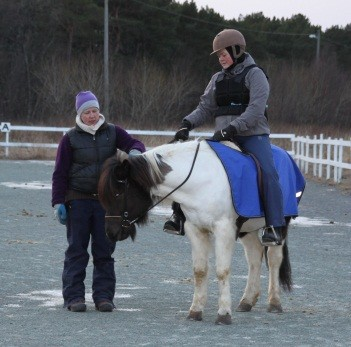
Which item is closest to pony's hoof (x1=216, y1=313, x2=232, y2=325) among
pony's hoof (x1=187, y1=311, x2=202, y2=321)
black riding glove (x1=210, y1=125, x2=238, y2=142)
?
pony's hoof (x1=187, y1=311, x2=202, y2=321)

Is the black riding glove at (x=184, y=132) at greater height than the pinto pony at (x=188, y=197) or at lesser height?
greater

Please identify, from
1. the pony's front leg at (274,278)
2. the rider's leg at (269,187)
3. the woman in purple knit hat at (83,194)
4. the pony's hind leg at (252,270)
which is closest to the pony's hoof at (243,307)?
the pony's hind leg at (252,270)

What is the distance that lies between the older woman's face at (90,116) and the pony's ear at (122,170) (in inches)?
35.0

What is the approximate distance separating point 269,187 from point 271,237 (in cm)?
43

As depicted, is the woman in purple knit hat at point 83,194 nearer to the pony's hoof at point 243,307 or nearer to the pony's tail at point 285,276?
the pony's hoof at point 243,307

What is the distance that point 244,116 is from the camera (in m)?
8.98

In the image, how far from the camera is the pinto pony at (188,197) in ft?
28.7

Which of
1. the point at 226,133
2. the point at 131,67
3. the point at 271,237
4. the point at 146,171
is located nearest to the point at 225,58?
the point at 226,133

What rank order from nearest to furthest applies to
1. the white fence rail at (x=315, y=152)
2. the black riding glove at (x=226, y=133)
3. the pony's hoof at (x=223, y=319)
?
the pony's hoof at (x=223, y=319), the black riding glove at (x=226, y=133), the white fence rail at (x=315, y=152)

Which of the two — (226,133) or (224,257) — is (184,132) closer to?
(226,133)

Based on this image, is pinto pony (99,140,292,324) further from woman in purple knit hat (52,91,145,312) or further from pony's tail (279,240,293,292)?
pony's tail (279,240,293,292)

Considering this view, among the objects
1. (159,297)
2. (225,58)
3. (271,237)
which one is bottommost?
(159,297)

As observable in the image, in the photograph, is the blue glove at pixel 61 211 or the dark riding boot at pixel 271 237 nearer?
the dark riding boot at pixel 271 237

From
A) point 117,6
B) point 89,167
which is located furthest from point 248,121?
point 117,6
